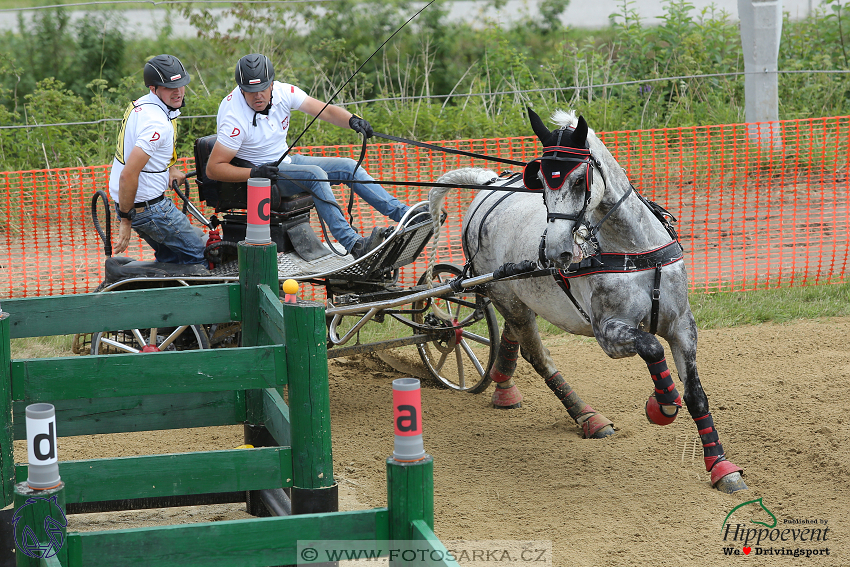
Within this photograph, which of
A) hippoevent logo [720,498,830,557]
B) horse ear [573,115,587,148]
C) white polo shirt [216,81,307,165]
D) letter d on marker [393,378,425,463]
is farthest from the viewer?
white polo shirt [216,81,307,165]

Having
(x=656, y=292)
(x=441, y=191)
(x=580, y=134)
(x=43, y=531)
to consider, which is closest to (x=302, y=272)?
(x=441, y=191)

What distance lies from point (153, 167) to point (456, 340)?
224cm

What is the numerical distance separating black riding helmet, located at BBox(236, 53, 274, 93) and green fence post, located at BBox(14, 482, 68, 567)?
3.53 metres

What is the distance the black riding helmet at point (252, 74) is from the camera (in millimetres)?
5223

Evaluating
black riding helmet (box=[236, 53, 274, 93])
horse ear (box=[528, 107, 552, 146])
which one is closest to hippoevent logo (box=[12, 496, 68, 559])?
horse ear (box=[528, 107, 552, 146])

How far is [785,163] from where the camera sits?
8.95m

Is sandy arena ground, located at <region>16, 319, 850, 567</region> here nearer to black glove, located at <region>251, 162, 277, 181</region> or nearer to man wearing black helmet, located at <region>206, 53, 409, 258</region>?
man wearing black helmet, located at <region>206, 53, 409, 258</region>

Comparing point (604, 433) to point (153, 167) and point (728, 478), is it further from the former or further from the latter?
point (153, 167)

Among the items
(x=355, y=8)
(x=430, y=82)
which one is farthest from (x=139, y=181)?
(x=355, y=8)

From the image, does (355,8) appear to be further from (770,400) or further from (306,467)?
(306,467)

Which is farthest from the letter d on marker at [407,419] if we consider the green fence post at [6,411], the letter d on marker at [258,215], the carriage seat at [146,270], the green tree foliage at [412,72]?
the green tree foliage at [412,72]

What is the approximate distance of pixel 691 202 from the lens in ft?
30.1

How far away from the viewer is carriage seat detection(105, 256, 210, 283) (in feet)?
17.8

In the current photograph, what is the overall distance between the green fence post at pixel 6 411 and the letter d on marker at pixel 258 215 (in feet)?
3.39
